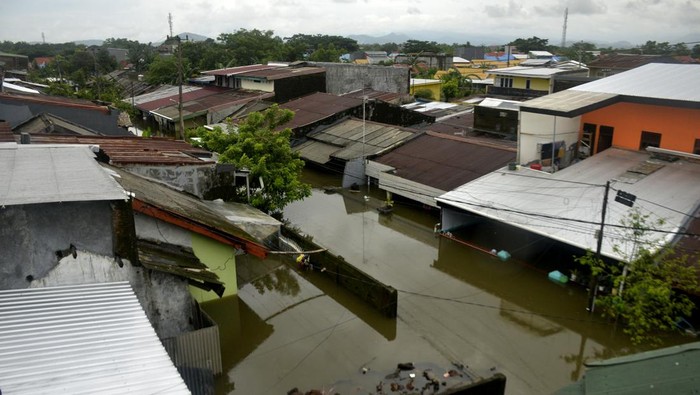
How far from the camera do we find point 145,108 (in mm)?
38719

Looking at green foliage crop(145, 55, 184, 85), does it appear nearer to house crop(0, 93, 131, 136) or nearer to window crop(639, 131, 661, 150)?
house crop(0, 93, 131, 136)

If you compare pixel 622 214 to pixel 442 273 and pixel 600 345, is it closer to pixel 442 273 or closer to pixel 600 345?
pixel 600 345

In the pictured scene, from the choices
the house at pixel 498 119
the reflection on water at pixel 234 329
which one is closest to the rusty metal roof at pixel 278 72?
the house at pixel 498 119

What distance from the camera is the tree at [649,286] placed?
9.90m

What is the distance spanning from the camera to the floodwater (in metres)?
10.5

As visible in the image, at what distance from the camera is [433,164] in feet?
69.3

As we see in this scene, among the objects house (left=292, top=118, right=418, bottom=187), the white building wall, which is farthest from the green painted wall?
the white building wall

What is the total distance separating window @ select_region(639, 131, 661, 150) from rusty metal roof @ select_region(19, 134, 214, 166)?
1552 cm

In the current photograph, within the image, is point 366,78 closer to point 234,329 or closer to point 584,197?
point 584,197

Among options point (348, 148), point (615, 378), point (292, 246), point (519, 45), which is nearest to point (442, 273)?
point (292, 246)

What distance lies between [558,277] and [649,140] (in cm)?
777

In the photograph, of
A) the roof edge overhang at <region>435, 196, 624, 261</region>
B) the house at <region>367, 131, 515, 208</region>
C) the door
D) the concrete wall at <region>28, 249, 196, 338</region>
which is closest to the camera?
the concrete wall at <region>28, 249, 196, 338</region>

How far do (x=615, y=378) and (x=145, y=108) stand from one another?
39023 millimetres

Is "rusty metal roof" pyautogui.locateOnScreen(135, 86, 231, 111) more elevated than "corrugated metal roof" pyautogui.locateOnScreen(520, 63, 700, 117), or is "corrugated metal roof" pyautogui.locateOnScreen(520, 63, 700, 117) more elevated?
"corrugated metal roof" pyautogui.locateOnScreen(520, 63, 700, 117)
